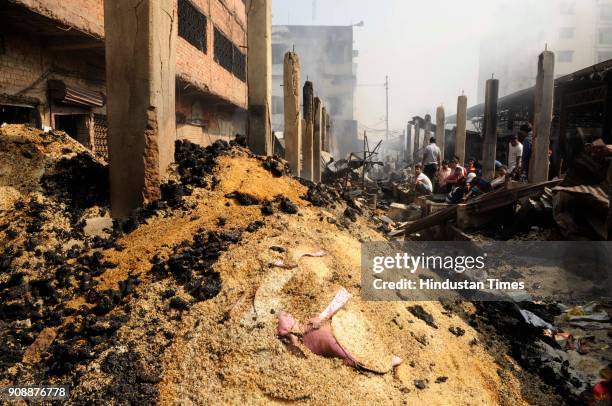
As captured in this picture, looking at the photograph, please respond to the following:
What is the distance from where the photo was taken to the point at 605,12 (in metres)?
48.5

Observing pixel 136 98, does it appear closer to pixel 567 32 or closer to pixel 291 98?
pixel 291 98

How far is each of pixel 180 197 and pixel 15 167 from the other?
1.74 metres

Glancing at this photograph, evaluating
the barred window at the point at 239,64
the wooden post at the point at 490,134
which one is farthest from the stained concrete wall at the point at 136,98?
the barred window at the point at 239,64

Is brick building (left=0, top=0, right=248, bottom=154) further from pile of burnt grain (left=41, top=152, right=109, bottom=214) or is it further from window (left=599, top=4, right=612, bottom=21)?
window (left=599, top=4, right=612, bottom=21)

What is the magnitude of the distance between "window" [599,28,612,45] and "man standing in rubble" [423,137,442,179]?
159 ft

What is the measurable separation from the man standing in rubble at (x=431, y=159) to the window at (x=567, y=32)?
156 feet

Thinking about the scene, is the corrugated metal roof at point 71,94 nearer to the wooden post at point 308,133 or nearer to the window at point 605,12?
the wooden post at point 308,133

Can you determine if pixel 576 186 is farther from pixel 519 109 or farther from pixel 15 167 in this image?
pixel 519 109

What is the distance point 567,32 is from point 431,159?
48.8 m

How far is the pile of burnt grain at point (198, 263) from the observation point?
3.16 metres

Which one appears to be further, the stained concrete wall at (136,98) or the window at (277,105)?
the window at (277,105)

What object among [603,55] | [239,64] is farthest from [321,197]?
[603,55]

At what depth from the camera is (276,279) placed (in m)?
3.28

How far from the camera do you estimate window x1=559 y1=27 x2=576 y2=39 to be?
163ft
